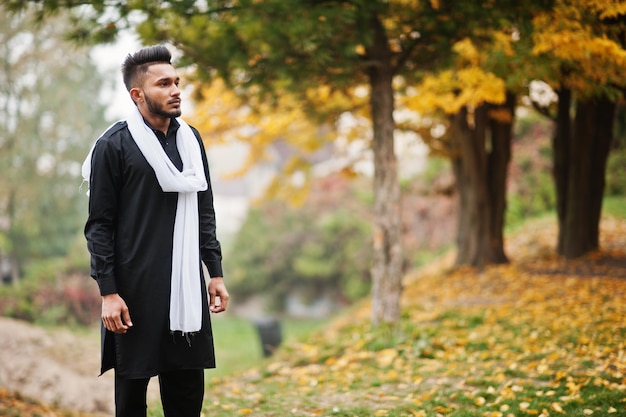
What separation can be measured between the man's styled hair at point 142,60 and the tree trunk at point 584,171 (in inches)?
353

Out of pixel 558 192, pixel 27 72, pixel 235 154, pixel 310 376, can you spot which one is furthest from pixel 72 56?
pixel 235 154

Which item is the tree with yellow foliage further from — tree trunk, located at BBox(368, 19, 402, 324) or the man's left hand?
the man's left hand

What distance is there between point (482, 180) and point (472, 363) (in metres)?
6.56

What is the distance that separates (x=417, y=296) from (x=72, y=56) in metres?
10.6

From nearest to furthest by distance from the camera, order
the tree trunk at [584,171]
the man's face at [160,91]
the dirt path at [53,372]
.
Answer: the man's face at [160,91] → the dirt path at [53,372] → the tree trunk at [584,171]

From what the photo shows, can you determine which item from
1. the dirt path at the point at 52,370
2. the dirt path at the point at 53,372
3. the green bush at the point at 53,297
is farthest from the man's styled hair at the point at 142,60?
the green bush at the point at 53,297

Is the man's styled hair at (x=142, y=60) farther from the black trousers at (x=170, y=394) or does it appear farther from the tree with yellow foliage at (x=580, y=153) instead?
the tree with yellow foliage at (x=580, y=153)

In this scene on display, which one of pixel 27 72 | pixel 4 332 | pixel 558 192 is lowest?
pixel 4 332

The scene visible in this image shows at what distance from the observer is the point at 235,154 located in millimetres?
43875

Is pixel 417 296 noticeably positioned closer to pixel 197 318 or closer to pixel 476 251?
pixel 476 251

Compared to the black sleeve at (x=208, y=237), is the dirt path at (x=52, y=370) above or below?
below

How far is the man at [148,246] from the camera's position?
2752 millimetres

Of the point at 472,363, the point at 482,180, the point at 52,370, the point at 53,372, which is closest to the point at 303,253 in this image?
the point at 482,180

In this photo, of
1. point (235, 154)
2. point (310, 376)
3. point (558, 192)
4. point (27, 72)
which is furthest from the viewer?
point (235, 154)
